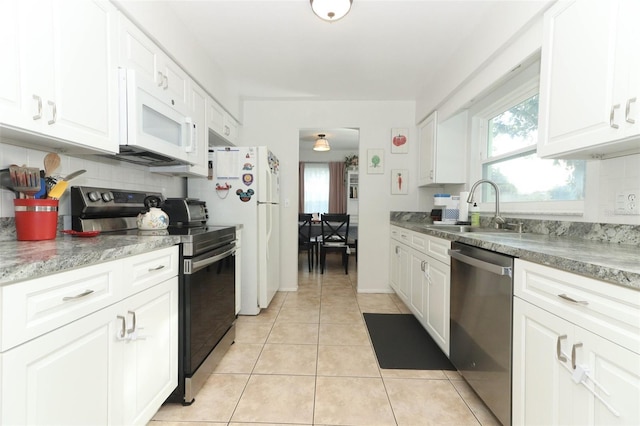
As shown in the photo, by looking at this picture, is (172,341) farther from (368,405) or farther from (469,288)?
(469,288)

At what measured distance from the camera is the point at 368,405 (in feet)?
4.87

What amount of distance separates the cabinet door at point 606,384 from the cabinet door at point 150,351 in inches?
60.6

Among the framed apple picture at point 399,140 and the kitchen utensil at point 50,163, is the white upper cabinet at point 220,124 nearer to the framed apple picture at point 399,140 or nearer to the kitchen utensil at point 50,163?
the kitchen utensil at point 50,163

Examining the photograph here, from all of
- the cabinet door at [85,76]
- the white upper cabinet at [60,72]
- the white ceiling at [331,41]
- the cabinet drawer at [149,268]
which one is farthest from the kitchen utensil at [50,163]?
the white ceiling at [331,41]

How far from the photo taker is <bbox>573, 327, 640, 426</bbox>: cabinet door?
0.72 m

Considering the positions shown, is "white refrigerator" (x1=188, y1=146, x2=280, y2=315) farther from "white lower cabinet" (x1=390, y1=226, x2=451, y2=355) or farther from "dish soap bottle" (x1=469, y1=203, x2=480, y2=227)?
"dish soap bottle" (x1=469, y1=203, x2=480, y2=227)

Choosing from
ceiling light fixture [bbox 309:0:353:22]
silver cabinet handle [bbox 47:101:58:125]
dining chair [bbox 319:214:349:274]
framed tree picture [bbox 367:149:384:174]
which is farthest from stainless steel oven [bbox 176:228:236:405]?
dining chair [bbox 319:214:349:274]

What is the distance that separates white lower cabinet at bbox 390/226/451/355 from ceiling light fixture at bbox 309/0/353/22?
1.55m

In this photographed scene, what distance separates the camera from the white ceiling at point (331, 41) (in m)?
1.88

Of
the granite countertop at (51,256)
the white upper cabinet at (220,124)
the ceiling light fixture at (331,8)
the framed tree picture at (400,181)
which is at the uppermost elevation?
the ceiling light fixture at (331,8)

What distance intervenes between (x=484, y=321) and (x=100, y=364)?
160cm

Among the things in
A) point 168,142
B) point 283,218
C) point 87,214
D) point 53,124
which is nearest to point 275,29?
point 168,142

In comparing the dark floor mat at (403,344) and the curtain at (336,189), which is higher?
the curtain at (336,189)

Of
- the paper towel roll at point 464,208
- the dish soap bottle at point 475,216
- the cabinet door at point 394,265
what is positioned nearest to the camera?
the dish soap bottle at point 475,216
